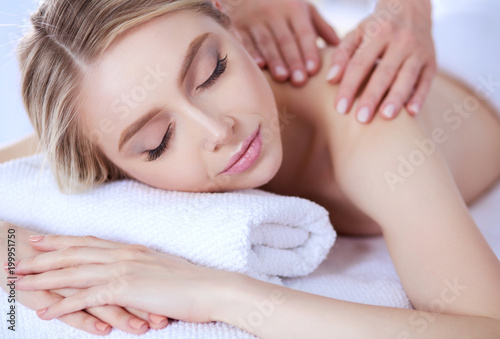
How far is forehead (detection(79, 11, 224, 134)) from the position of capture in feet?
3.06

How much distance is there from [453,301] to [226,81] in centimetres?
59

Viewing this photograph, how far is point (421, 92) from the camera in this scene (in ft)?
3.83

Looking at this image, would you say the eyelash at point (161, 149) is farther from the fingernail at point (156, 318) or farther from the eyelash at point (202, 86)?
the fingernail at point (156, 318)

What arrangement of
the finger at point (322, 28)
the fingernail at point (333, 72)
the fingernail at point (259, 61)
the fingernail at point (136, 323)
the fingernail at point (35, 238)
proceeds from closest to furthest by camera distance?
1. the fingernail at point (136, 323)
2. the fingernail at point (35, 238)
3. the fingernail at point (333, 72)
4. the fingernail at point (259, 61)
5. the finger at point (322, 28)

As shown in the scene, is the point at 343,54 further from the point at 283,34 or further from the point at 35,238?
the point at 35,238

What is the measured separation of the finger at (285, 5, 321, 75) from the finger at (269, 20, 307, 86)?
0.05ft

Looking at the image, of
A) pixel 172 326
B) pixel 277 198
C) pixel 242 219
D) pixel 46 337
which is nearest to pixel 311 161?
pixel 277 198

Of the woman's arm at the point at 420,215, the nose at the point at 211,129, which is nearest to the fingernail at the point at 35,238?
the nose at the point at 211,129

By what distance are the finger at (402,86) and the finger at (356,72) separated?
0.07m

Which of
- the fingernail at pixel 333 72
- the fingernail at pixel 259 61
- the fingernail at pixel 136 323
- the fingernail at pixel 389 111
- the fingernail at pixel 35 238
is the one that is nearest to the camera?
the fingernail at pixel 136 323

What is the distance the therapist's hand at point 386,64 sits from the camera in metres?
1.12

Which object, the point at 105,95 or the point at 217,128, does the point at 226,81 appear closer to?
the point at 217,128

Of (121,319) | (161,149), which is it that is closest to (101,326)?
(121,319)

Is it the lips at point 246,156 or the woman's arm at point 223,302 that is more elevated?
the lips at point 246,156
